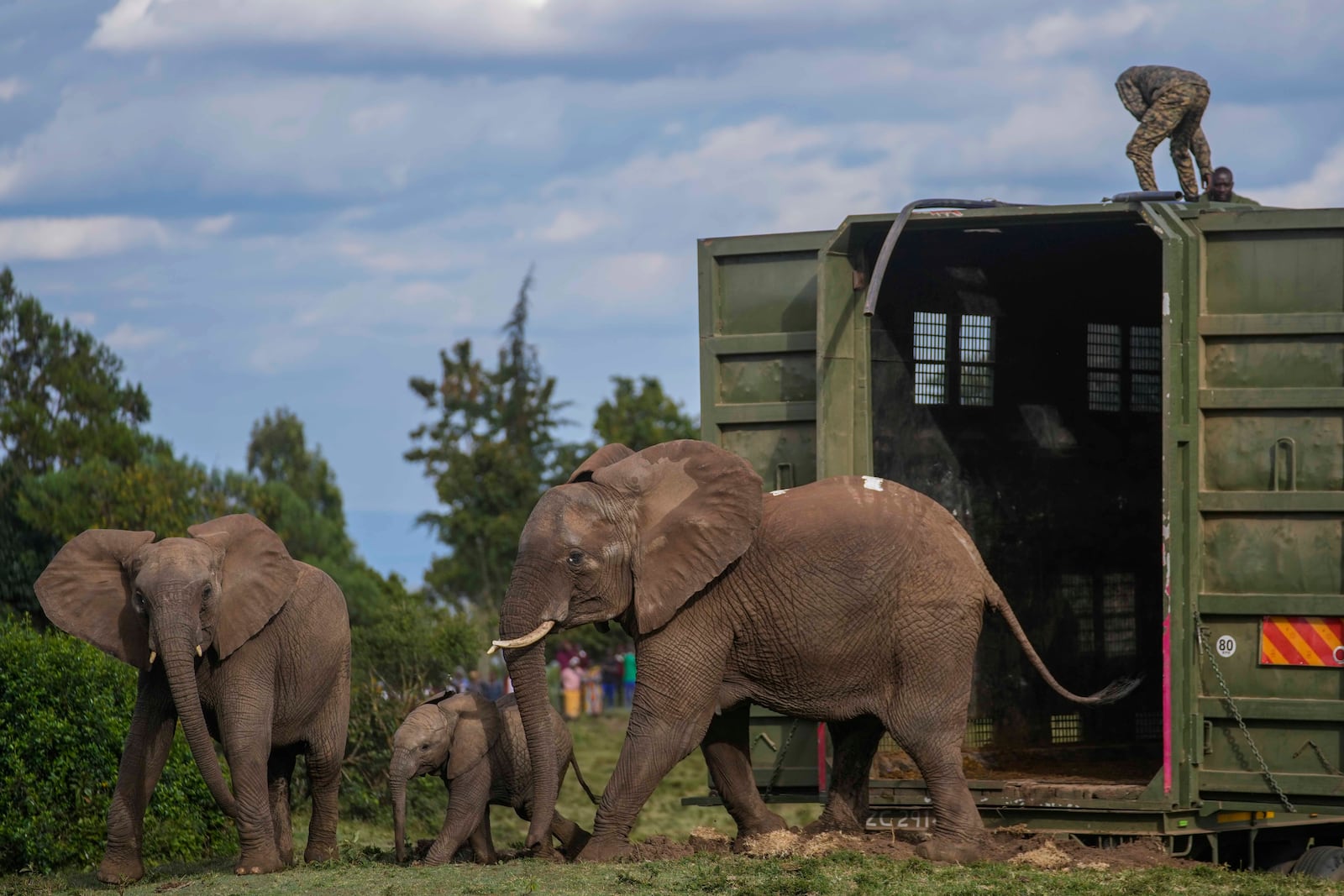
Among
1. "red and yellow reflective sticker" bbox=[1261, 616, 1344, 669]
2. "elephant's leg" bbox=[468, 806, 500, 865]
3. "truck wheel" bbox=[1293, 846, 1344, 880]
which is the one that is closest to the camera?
"red and yellow reflective sticker" bbox=[1261, 616, 1344, 669]

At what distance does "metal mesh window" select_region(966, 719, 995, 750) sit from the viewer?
12062 mm

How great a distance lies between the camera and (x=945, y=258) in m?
12.0

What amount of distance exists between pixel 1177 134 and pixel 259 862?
7.55 m

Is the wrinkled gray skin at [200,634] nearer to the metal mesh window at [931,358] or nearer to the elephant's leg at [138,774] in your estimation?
the elephant's leg at [138,774]

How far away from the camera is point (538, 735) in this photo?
378 inches

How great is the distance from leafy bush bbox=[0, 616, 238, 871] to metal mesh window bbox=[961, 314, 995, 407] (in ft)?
20.3

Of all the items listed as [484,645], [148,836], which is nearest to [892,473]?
[148,836]

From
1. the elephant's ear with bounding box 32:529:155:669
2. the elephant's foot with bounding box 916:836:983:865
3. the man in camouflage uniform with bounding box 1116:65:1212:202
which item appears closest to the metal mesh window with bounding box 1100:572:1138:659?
the man in camouflage uniform with bounding box 1116:65:1212:202

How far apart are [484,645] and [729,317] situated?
1456 centimetres

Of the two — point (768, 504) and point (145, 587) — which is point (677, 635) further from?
point (145, 587)

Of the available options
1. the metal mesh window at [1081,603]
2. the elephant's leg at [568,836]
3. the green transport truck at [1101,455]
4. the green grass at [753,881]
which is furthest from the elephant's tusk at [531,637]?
the metal mesh window at [1081,603]

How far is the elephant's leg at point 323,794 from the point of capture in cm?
1080

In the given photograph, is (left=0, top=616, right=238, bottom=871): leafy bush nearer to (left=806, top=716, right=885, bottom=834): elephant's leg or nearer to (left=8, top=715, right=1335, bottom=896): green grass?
→ (left=8, top=715, right=1335, bottom=896): green grass

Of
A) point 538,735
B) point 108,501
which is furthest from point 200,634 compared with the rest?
point 108,501
